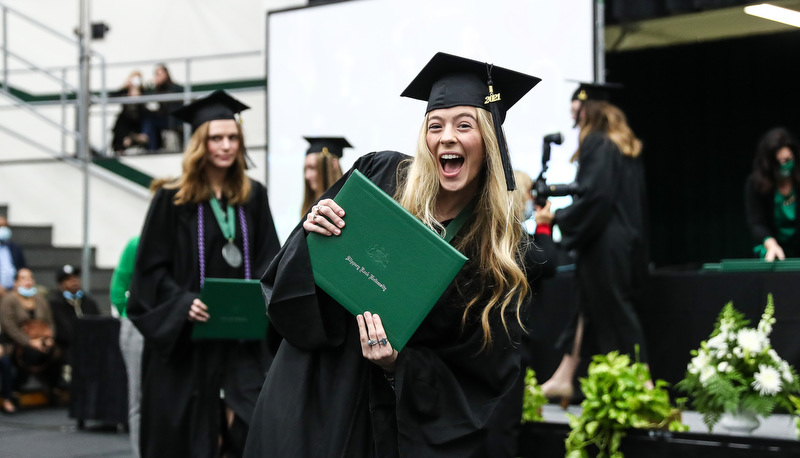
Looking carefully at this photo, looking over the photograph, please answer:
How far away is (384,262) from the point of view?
90.9 inches

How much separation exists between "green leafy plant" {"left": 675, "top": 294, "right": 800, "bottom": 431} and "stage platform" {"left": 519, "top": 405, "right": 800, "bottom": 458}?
0.19 metres

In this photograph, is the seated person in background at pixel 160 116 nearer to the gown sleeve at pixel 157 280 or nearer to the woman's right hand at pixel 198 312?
the gown sleeve at pixel 157 280

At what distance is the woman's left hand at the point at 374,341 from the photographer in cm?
229

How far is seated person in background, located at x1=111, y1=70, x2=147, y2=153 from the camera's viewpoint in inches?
482

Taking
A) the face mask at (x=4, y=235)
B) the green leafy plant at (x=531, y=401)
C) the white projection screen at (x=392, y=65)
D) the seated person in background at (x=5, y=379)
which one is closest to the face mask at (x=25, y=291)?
the seated person in background at (x=5, y=379)

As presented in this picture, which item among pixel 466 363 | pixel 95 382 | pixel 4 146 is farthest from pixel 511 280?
pixel 4 146

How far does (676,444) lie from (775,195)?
3.05m

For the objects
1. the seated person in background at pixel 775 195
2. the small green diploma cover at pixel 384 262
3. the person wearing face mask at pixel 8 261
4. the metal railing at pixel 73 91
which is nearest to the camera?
the small green diploma cover at pixel 384 262

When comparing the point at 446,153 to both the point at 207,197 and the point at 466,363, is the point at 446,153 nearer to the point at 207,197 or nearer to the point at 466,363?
the point at 466,363

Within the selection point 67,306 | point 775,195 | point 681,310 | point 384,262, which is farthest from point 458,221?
point 67,306

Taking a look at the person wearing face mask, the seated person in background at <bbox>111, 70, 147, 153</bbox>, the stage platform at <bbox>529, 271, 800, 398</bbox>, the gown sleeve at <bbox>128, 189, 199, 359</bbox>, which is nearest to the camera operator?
the stage platform at <bbox>529, 271, 800, 398</bbox>

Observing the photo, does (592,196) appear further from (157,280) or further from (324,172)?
(157,280)

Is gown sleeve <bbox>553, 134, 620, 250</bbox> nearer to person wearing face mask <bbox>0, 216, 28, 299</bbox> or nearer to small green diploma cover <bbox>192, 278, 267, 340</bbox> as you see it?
small green diploma cover <bbox>192, 278, 267, 340</bbox>

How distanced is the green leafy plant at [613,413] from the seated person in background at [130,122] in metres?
9.59
